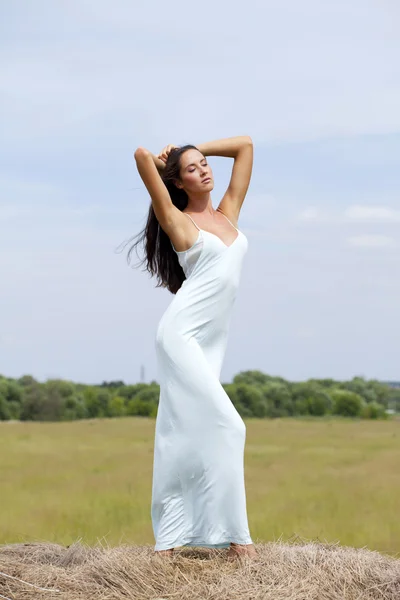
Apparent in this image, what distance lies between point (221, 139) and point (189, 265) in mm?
907

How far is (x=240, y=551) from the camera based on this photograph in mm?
4609

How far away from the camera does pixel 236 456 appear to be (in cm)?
460

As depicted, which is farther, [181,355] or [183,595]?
[181,355]

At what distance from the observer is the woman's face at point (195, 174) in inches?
194

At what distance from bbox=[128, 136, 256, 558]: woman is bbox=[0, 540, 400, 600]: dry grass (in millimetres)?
179

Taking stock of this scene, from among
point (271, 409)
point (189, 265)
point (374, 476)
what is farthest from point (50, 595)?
point (271, 409)

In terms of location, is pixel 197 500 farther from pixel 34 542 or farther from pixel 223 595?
pixel 34 542

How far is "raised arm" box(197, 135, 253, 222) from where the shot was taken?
16.9 ft

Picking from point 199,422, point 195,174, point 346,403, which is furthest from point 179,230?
point 346,403

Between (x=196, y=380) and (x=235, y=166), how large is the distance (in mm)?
1430

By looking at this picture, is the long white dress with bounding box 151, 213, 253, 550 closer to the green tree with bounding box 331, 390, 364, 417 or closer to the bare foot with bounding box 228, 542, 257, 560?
the bare foot with bounding box 228, 542, 257, 560

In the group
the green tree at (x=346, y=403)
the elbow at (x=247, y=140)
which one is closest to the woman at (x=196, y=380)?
the elbow at (x=247, y=140)

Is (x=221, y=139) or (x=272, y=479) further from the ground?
(x=221, y=139)

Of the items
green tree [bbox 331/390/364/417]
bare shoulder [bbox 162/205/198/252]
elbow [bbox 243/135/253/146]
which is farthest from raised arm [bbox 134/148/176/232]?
green tree [bbox 331/390/364/417]
